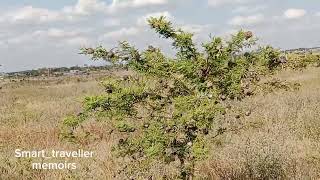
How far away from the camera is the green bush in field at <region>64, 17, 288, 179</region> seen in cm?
476

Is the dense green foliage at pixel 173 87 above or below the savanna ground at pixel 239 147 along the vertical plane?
above

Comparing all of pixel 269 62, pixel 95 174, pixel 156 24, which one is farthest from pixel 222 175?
pixel 156 24

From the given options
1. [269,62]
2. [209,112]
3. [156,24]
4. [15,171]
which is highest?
[156,24]

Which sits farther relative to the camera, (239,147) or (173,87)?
(239,147)

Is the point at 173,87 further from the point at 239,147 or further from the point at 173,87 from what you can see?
the point at 239,147

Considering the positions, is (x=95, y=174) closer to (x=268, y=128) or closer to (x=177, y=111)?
(x=177, y=111)

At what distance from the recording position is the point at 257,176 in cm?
701

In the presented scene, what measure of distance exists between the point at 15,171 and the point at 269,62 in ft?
15.5

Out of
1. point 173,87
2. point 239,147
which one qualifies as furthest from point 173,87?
point 239,147

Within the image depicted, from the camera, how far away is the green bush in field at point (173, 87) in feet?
15.6

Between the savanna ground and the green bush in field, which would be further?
the savanna ground

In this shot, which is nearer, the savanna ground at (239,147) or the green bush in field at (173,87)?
the green bush in field at (173,87)

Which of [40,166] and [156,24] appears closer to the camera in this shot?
[156,24]

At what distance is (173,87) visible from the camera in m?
4.96
